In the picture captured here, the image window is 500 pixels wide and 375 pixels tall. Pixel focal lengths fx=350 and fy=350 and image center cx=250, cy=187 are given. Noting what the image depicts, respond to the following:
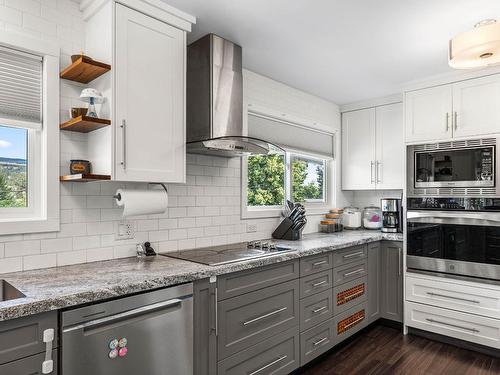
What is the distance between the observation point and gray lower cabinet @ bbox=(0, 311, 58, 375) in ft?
4.29

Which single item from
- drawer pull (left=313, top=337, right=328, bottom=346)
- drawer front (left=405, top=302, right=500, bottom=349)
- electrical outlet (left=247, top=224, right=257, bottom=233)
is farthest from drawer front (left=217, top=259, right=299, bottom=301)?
drawer front (left=405, top=302, right=500, bottom=349)

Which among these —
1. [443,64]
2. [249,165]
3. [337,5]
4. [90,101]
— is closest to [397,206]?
[443,64]

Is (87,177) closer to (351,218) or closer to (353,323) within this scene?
(353,323)

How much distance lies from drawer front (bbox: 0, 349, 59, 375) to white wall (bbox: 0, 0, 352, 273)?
2.24ft

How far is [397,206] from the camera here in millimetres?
3832

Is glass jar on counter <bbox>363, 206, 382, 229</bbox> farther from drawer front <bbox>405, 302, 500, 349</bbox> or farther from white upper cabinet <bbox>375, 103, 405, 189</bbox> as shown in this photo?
drawer front <bbox>405, 302, 500, 349</bbox>

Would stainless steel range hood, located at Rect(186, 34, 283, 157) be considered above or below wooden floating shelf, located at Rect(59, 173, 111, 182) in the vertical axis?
above

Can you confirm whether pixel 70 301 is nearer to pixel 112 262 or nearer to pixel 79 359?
pixel 79 359

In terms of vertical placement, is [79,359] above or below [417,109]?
below

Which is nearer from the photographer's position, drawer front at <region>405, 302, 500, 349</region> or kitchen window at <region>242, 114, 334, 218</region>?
drawer front at <region>405, 302, 500, 349</region>

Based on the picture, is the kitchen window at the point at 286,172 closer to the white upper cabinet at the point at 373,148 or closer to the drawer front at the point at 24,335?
the white upper cabinet at the point at 373,148

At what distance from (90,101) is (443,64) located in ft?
9.53

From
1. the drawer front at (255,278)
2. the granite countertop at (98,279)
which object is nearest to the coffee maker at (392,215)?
the drawer front at (255,278)

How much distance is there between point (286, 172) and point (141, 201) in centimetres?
198
